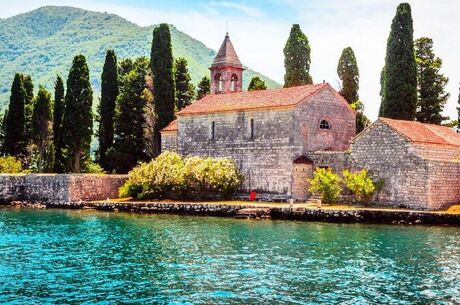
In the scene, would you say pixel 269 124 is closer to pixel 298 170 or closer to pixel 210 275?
pixel 298 170

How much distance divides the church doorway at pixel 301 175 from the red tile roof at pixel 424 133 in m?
6.67

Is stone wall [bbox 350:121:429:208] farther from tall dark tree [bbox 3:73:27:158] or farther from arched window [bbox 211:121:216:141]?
tall dark tree [bbox 3:73:27:158]

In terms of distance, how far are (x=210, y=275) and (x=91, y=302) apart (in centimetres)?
490

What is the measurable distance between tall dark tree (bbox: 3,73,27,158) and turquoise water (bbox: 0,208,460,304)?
2961 centimetres

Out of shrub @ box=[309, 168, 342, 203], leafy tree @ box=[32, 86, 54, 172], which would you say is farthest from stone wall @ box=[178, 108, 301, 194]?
leafy tree @ box=[32, 86, 54, 172]

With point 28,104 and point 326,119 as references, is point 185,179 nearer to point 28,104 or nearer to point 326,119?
point 326,119

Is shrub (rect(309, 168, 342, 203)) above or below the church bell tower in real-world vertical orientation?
below

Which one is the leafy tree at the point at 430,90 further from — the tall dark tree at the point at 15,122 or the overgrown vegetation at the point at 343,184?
the tall dark tree at the point at 15,122

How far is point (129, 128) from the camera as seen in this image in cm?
6025

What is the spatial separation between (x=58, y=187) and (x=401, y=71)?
2683cm

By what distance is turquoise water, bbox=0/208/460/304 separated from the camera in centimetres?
1875

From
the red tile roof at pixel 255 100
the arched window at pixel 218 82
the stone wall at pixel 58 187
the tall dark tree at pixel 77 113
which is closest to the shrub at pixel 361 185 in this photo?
the red tile roof at pixel 255 100

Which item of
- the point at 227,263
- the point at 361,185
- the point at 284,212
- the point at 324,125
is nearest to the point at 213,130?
the point at 324,125

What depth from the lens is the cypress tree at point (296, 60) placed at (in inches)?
2469
